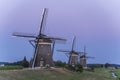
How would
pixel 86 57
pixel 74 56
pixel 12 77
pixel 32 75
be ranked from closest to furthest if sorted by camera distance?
pixel 12 77
pixel 32 75
pixel 74 56
pixel 86 57

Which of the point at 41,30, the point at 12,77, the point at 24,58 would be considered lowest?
the point at 12,77

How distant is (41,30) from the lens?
2042 inches

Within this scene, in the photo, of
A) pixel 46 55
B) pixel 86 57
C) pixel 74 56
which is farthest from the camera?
pixel 86 57

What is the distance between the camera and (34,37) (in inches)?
2037

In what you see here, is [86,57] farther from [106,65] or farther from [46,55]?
[106,65]

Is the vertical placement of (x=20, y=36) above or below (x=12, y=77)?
above

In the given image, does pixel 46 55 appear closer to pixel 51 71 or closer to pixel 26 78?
pixel 51 71

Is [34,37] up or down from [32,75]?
up

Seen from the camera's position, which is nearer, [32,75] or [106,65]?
[32,75]

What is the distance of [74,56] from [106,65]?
251 ft

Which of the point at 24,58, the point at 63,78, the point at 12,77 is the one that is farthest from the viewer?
the point at 24,58

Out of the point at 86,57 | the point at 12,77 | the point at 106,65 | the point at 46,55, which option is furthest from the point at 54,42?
the point at 106,65

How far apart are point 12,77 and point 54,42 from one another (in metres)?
17.1

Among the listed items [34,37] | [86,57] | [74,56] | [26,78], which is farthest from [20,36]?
[86,57]
